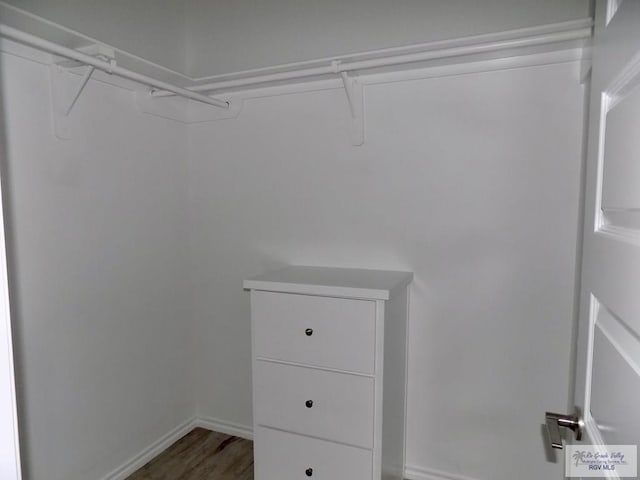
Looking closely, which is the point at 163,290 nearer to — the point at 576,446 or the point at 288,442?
the point at 288,442

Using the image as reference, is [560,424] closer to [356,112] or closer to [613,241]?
[613,241]

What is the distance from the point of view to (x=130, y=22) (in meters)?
1.92

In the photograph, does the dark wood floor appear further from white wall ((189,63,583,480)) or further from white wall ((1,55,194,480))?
white wall ((189,63,583,480))

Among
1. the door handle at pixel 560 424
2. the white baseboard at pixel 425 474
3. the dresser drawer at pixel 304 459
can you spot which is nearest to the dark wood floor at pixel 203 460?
the dresser drawer at pixel 304 459

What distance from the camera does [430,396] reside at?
190cm

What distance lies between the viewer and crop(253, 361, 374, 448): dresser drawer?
1579 millimetres

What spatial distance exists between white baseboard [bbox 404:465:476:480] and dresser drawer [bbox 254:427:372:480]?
47 cm

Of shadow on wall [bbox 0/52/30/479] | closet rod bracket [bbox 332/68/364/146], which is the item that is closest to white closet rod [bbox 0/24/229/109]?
shadow on wall [bbox 0/52/30/479]

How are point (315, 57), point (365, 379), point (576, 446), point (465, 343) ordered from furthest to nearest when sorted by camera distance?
1. point (315, 57)
2. point (465, 343)
3. point (365, 379)
4. point (576, 446)

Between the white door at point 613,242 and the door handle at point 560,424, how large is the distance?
3 centimetres

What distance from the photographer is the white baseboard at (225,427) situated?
2.28 meters

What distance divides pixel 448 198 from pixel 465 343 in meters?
0.63

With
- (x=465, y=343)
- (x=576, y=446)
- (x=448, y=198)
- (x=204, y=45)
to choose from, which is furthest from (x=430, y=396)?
(x=204, y=45)

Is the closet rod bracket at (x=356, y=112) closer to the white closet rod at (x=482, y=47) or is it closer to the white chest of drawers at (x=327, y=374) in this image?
the white closet rod at (x=482, y=47)
